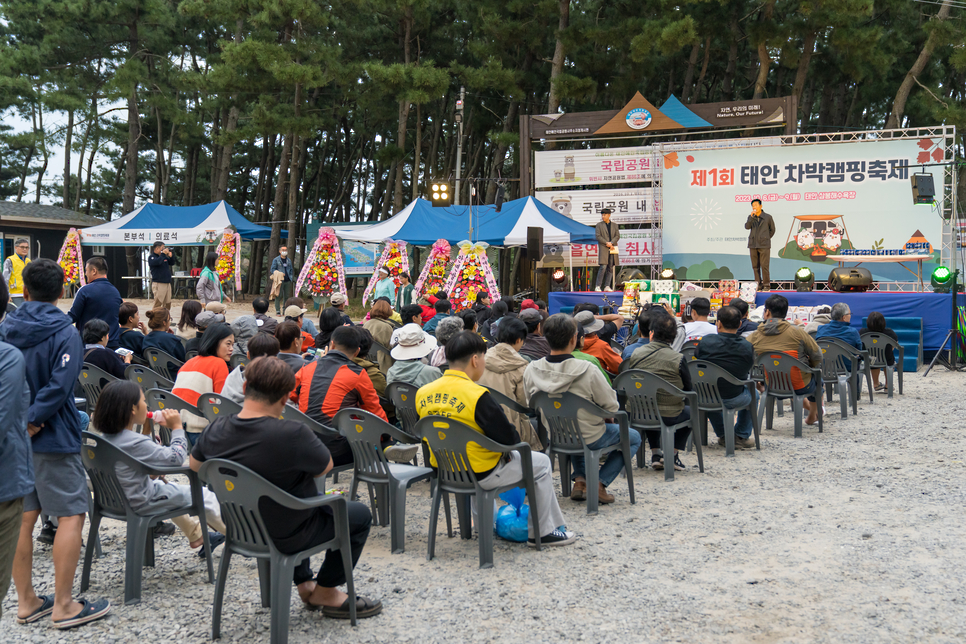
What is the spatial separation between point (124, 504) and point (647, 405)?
10.6 ft

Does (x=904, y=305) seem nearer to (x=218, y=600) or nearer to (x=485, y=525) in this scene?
(x=485, y=525)

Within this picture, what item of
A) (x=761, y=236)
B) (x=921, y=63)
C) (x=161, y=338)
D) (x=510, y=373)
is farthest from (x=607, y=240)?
(x=921, y=63)

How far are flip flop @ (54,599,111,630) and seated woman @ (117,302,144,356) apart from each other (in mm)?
3469

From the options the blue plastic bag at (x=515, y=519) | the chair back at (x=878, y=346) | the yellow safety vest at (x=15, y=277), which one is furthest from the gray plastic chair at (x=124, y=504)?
the yellow safety vest at (x=15, y=277)

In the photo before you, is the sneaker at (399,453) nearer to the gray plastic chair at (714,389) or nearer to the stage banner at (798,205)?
the gray plastic chair at (714,389)

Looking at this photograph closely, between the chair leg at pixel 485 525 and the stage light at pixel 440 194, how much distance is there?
451 inches

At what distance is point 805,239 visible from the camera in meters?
14.9

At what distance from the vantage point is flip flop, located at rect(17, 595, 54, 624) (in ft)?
9.56

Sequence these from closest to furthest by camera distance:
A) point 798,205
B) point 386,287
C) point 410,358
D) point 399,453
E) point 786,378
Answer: point 399,453, point 410,358, point 786,378, point 386,287, point 798,205

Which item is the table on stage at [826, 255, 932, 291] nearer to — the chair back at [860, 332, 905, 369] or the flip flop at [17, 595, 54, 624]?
the chair back at [860, 332, 905, 369]

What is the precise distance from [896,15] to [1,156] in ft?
111

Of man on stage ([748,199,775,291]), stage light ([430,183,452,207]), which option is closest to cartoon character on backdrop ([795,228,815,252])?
man on stage ([748,199,775,291])

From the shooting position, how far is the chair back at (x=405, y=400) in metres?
4.63

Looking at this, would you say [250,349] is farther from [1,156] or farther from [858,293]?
[1,156]
